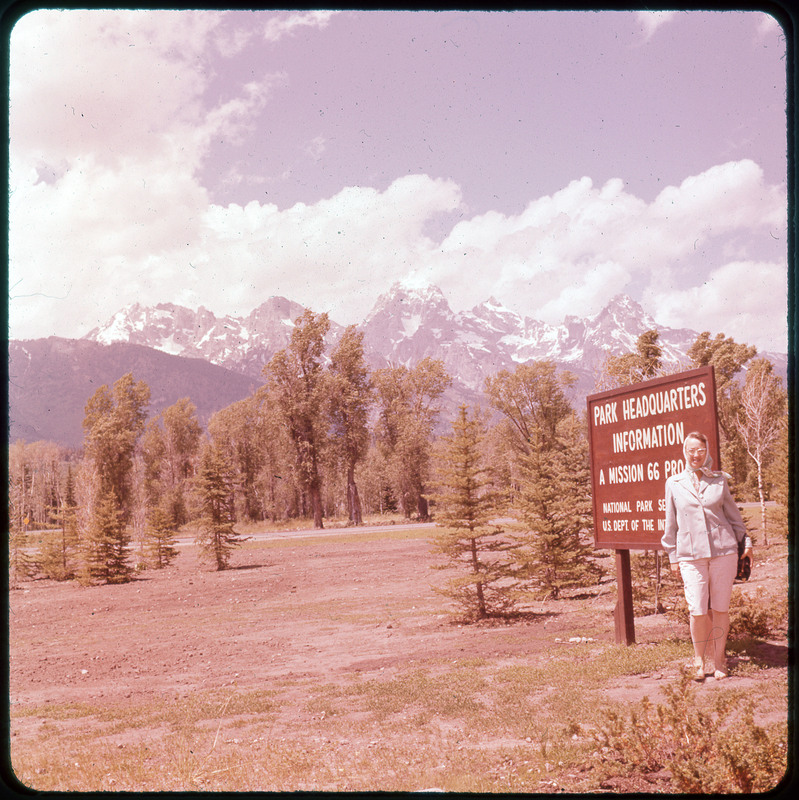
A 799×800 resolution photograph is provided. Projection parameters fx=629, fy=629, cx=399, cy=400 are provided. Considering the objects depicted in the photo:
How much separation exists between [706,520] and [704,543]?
0.22m

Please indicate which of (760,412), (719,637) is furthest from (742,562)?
(760,412)

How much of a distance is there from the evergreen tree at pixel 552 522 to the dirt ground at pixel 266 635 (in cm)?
66

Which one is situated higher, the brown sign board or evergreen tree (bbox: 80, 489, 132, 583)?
the brown sign board

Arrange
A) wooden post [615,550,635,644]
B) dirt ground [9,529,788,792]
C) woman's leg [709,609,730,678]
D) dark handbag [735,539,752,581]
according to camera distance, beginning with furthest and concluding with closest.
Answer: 1. dirt ground [9,529,788,792]
2. wooden post [615,550,635,644]
3. woman's leg [709,609,730,678]
4. dark handbag [735,539,752,581]

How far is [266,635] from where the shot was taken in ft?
39.8

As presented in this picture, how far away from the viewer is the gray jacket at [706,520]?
19.9ft

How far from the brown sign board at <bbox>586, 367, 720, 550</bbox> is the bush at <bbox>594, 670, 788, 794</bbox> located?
2684 mm

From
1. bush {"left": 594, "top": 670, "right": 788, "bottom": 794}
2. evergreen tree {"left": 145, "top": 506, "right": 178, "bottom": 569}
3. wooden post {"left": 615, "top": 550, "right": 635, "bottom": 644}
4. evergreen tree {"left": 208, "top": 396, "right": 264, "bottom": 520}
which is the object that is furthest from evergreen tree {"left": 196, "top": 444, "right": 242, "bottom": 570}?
evergreen tree {"left": 208, "top": 396, "right": 264, "bottom": 520}

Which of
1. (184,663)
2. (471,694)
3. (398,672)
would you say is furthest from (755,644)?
(184,663)

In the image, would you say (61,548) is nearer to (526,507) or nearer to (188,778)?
(526,507)

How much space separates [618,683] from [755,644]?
1922 mm

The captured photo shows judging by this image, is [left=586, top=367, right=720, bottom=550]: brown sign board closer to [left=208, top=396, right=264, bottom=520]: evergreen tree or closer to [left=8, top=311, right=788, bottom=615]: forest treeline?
[left=8, top=311, right=788, bottom=615]: forest treeline

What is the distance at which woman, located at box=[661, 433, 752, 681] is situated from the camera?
6.07 metres

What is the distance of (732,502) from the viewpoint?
6.05m
